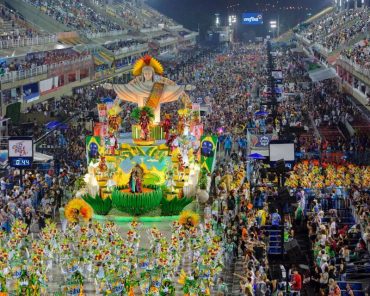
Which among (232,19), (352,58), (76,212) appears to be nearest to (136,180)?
(76,212)

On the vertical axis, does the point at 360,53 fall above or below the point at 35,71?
above

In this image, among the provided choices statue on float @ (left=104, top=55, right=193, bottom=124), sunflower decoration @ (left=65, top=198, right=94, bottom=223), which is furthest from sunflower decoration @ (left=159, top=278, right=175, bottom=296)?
statue on float @ (left=104, top=55, right=193, bottom=124)

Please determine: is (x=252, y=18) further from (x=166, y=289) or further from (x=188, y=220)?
(x=166, y=289)

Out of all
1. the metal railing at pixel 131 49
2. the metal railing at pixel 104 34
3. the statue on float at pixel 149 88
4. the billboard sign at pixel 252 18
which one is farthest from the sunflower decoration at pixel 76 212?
the billboard sign at pixel 252 18

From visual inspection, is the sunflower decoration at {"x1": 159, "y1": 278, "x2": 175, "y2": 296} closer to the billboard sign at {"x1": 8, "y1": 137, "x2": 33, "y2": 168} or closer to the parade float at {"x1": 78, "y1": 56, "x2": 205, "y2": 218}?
the parade float at {"x1": 78, "y1": 56, "x2": 205, "y2": 218}

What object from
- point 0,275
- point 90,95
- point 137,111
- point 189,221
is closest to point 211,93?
point 90,95

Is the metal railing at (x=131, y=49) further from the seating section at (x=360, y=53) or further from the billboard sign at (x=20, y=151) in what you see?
the billboard sign at (x=20, y=151)
